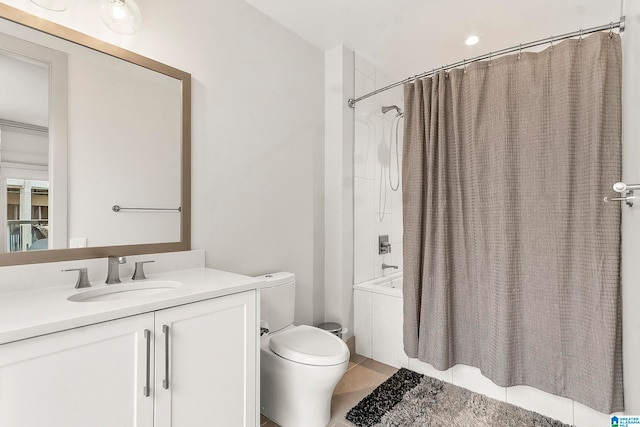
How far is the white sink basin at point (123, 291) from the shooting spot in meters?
1.24

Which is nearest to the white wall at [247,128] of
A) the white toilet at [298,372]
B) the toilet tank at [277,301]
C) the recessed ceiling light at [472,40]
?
the toilet tank at [277,301]

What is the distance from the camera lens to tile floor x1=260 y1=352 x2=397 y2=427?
1752mm

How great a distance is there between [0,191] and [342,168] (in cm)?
190

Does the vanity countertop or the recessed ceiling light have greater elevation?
the recessed ceiling light

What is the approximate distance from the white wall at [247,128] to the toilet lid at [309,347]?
466 mm

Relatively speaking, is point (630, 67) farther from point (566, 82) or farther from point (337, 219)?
point (337, 219)

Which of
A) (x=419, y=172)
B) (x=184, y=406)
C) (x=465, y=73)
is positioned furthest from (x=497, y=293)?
(x=184, y=406)

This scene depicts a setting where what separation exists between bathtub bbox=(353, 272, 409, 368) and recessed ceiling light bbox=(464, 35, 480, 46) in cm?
194

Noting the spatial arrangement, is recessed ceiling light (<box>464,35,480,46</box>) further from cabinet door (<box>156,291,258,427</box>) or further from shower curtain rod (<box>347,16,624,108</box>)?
cabinet door (<box>156,291,258,427</box>)

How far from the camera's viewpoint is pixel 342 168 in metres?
2.48

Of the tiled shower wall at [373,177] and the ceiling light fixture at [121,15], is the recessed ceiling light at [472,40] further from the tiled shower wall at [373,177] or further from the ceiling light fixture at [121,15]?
the ceiling light fixture at [121,15]

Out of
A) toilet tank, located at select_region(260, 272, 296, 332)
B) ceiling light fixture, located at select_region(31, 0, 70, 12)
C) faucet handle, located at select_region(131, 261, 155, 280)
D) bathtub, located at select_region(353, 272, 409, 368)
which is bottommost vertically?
bathtub, located at select_region(353, 272, 409, 368)

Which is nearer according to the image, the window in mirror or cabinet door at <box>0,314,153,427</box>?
cabinet door at <box>0,314,153,427</box>
